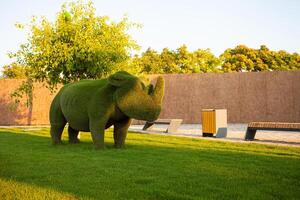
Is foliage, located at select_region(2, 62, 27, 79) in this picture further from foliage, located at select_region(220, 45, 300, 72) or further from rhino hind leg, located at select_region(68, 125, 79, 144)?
rhino hind leg, located at select_region(68, 125, 79, 144)

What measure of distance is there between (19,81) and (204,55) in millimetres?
23769

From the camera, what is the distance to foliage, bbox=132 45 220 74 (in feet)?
139

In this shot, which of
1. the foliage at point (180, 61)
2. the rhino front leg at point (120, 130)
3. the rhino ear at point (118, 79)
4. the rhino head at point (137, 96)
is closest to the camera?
the rhino head at point (137, 96)

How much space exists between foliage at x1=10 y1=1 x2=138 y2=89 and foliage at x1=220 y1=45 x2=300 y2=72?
31152 millimetres

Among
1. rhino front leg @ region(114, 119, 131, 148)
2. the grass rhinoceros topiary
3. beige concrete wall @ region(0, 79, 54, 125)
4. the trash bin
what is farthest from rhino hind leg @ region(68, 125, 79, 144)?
beige concrete wall @ region(0, 79, 54, 125)

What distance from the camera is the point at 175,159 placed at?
7980 mm

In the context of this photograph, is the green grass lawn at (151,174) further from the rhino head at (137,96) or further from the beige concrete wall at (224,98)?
the beige concrete wall at (224,98)

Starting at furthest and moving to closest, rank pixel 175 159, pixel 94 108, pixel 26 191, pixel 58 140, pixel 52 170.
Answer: pixel 58 140
pixel 94 108
pixel 175 159
pixel 52 170
pixel 26 191

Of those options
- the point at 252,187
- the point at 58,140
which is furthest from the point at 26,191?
the point at 58,140

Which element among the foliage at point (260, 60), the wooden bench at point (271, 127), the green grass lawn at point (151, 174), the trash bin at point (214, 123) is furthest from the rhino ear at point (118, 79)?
the foliage at point (260, 60)

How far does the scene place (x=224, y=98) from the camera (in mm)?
25375

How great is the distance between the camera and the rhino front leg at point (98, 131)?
31.2ft

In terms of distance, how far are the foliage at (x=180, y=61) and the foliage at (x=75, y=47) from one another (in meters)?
23.9

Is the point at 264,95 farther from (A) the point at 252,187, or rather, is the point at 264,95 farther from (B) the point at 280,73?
(A) the point at 252,187
